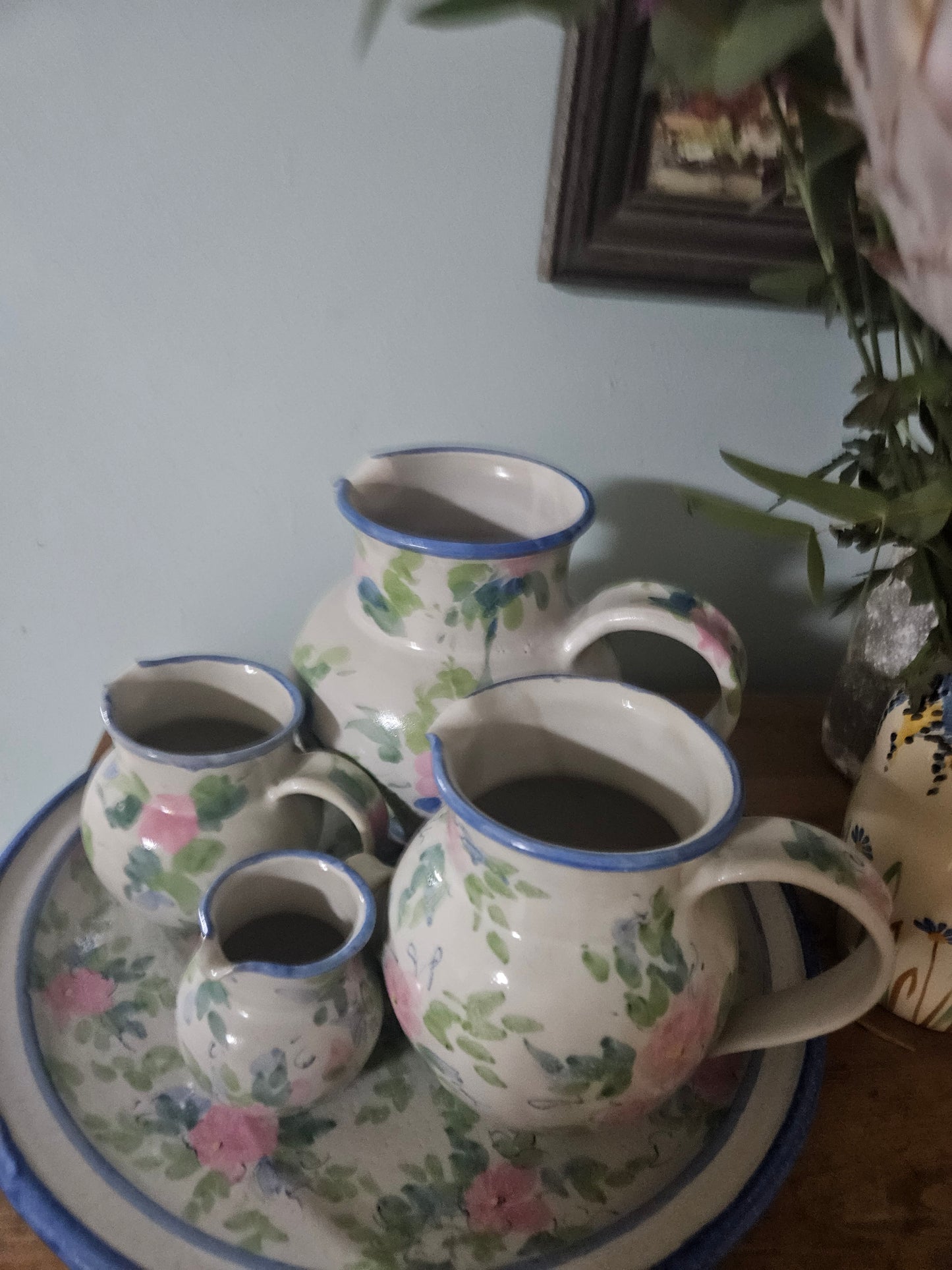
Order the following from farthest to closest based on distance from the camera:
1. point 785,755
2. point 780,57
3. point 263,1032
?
point 785,755 < point 263,1032 < point 780,57

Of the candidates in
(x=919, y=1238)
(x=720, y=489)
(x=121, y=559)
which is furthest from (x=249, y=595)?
(x=919, y=1238)

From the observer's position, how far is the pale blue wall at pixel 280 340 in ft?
1.55

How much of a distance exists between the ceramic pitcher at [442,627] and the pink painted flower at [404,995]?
0.10 m

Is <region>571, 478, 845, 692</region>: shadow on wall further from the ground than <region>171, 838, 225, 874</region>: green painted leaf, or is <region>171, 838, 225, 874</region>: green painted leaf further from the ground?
<region>571, 478, 845, 692</region>: shadow on wall

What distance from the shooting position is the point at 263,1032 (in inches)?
14.1

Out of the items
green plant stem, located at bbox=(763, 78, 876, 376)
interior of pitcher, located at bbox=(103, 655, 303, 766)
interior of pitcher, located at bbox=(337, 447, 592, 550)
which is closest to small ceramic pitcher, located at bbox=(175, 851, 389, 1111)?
interior of pitcher, located at bbox=(103, 655, 303, 766)

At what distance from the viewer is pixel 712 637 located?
1.40 feet

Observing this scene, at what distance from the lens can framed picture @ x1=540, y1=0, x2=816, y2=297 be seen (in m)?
0.46

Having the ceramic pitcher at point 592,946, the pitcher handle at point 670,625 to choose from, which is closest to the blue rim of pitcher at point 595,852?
the ceramic pitcher at point 592,946

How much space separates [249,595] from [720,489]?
349 millimetres

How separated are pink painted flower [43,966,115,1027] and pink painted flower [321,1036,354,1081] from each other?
0.42 feet

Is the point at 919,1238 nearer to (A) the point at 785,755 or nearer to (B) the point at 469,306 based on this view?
(A) the point at 785,755

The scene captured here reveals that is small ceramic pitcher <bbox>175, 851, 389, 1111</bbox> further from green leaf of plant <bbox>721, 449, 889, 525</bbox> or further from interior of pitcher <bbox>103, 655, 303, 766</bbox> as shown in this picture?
green leaf of plant <bbox>721, 449, 889, 525</bbox>

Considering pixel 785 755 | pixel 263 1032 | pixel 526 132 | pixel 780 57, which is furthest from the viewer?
pixel 785 755
